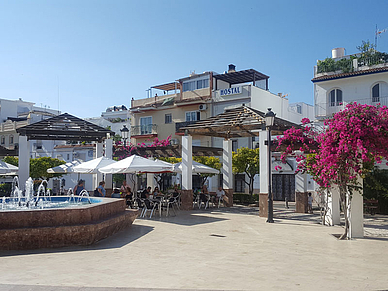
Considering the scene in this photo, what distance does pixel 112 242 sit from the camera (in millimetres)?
10133

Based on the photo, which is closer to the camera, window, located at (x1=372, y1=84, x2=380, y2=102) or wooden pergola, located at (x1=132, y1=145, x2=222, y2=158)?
wooden pergola, located at (x1=132, y1=145, x2=222, y2=158)

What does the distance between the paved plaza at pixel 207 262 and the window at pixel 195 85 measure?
2873 centimetres

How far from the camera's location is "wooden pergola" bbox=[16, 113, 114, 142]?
19.4 metres

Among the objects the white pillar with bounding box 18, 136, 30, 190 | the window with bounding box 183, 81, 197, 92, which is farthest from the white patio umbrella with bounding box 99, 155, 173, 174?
the window with bounding box 183, 81, 197, 92

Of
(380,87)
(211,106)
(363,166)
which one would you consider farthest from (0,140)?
(363,166)

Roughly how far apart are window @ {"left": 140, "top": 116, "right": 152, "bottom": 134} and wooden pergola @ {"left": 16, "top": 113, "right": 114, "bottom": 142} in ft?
71.6

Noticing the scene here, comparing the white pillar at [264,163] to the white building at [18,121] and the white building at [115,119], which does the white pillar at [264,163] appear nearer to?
the white building at [115,119]

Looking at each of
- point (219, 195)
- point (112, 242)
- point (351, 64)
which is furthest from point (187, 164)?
point (351, 64)

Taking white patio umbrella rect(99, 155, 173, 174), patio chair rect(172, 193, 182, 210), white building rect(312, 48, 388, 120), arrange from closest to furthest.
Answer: white patio umbrella rect(99, 155, 173, 174) → patio chair rect(172, 193, 182, 210) → white building rect(312, 48, 388, 120)

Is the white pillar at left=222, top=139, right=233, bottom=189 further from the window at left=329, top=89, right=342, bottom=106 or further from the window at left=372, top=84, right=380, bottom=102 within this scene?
the window at left=372, top=84, right=380, bottom=102

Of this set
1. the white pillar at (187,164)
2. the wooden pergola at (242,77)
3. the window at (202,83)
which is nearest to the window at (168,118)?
the window at (202,83)

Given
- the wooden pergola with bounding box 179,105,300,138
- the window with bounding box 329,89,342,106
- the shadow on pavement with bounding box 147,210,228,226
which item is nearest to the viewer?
the shadow on pavement with bounding box 147,210,228,226

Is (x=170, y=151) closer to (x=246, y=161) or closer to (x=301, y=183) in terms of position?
(x=246, y=161)

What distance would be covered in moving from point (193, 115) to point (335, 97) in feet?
48.9
